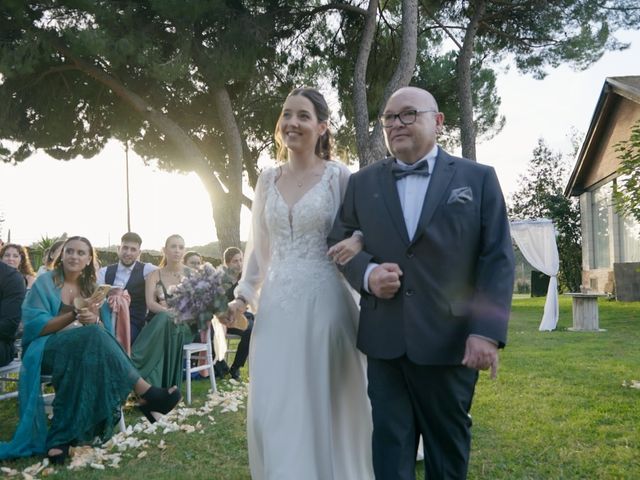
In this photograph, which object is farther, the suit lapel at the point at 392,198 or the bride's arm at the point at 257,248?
the bride's arm at the point at 257,248

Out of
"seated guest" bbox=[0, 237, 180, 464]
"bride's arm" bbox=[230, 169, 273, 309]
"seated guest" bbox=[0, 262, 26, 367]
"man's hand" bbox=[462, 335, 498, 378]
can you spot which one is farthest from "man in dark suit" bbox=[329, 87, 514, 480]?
"seated guest" bbox=[0, 262, 26, 367]

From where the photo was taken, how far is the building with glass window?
1956 centimetres

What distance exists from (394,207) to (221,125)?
14.7 m

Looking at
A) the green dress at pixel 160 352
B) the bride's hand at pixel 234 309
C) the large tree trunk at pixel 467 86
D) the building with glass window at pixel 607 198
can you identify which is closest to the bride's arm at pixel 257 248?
the bride's hand at pixel 234 309

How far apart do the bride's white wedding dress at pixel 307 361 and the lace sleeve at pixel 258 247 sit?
5.6 inches

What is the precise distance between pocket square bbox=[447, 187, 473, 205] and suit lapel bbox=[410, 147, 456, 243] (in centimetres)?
4

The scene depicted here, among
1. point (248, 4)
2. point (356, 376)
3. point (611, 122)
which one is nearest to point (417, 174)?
point (356, 376)

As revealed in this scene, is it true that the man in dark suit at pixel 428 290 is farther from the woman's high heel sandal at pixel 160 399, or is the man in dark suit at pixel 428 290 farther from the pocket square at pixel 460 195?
the woman's high heel sandal at pixel 160 399

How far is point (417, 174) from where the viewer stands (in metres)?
2.74

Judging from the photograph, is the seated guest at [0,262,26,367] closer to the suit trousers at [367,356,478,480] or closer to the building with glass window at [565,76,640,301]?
the suit trousers at [367,356,478,480]

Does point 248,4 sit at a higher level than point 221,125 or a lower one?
higher

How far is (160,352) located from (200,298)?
3.89m

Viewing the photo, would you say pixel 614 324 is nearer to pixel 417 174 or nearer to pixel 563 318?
pixel 563 318

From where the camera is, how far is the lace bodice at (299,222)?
11.0 feet
